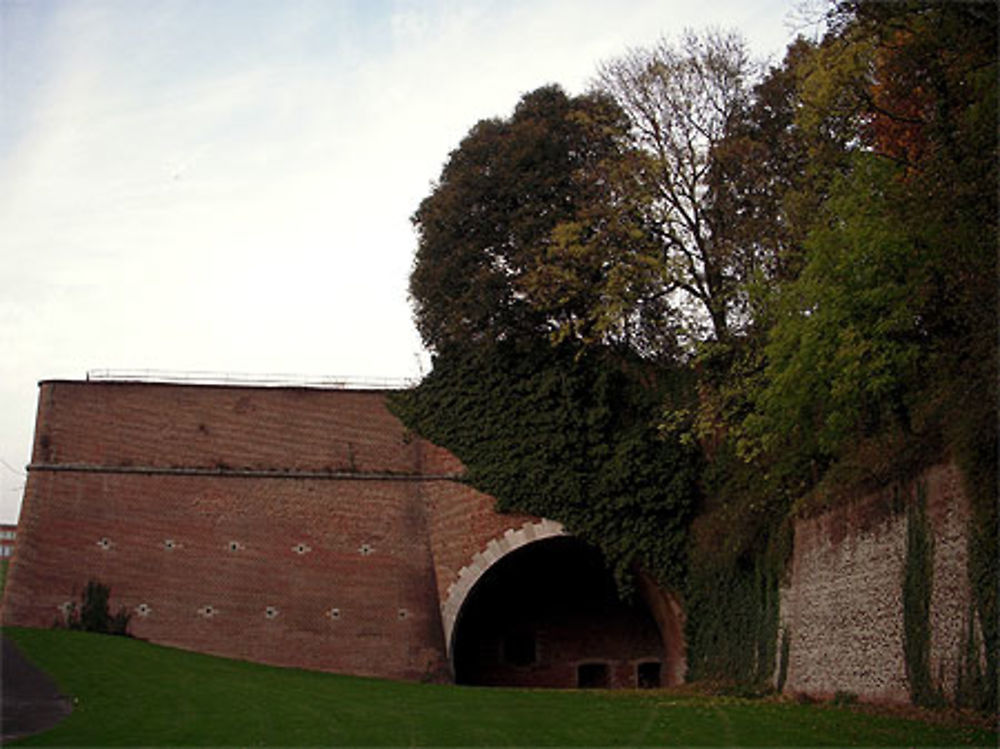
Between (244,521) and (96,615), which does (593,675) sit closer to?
(244,521)

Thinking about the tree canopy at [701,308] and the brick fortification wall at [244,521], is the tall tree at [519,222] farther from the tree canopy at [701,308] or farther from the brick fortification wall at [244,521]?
the brick fortification wall at [244,521]

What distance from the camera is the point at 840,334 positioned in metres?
17.6

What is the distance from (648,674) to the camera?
31000 millimetres

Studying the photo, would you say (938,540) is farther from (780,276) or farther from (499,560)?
(499,560)

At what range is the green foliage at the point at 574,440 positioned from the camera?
89.4 ft

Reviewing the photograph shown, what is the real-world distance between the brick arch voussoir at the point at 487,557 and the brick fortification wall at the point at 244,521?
372mm

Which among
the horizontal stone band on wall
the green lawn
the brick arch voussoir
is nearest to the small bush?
the green lawn

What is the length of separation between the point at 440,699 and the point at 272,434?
10883 mm

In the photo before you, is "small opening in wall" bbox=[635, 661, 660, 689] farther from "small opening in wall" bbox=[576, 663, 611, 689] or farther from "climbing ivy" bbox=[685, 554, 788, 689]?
"climbing ivy" bbox=[685, 554, 788, 689]

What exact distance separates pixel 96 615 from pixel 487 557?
360 inches

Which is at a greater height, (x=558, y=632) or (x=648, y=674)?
(x=558, y=632)

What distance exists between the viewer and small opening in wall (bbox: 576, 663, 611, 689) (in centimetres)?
3100

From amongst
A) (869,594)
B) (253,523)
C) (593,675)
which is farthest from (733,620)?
(253,523)

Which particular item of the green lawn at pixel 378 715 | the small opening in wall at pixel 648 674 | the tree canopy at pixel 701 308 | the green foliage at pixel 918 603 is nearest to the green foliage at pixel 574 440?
the tree canopy at pixel 701 308
